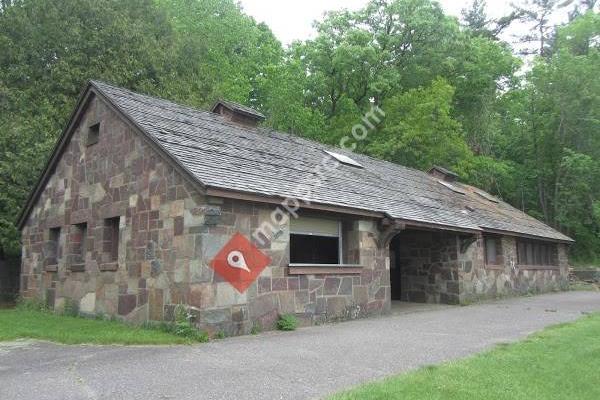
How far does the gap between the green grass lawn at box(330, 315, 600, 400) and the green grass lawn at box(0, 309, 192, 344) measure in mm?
4244

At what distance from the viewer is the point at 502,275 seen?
60.8 feet

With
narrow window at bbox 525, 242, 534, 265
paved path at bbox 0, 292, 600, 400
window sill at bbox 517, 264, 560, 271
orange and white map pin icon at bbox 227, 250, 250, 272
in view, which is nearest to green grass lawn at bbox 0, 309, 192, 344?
paved path at bbox 0, 292, 600, 400

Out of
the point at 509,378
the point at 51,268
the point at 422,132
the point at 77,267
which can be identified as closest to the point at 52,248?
the point at 51,268

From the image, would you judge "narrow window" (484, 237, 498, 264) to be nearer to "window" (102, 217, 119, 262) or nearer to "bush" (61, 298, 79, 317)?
"window" (102, 217, 119, 262)

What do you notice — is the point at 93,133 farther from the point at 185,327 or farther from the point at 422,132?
the point at 422,132

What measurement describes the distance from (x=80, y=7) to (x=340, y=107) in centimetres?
1603

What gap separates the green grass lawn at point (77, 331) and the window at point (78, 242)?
151 cm

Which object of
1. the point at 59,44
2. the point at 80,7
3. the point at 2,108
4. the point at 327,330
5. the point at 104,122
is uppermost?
the point at 80,7

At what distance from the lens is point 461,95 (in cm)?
3503

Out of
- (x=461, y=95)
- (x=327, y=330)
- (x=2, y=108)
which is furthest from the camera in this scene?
(x=461, y=95)

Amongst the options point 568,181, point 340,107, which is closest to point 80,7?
point 340,107

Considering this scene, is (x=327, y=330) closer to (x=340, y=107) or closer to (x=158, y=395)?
(x=158, y=395)

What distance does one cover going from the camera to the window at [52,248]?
45.2 ft

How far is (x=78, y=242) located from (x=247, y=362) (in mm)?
7725
